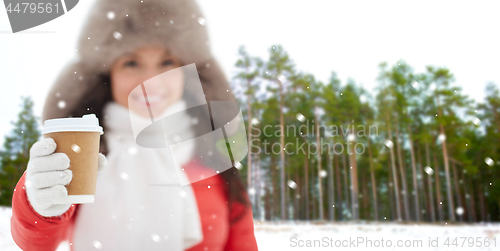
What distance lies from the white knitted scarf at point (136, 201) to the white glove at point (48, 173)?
0.50m

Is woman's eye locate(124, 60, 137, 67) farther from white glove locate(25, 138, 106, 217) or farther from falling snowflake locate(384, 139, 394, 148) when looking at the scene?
falling snowflake locate(384, 139, 394, 148)

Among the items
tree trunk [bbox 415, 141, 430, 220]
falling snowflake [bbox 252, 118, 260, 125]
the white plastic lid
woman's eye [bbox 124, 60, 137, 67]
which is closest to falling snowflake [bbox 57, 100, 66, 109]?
woman's eye [bbox 124, 60, 137, 67]

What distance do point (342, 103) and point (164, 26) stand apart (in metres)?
20.4

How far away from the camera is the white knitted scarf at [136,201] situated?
1.65 metres

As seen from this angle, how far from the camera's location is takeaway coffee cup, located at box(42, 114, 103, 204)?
1.20 metres

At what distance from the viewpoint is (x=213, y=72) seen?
6.88 ft

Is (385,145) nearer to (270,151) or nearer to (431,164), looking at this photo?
(431,164)

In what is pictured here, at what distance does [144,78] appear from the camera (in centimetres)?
178

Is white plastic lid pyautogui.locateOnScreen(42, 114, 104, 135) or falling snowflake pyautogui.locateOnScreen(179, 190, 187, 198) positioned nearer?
white plastic lid pyautogui.locateOnScreen(42, 114, 104, 135)

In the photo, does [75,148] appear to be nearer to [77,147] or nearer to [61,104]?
[77,147]

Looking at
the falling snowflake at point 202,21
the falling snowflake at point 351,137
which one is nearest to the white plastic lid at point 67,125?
the falling snowflake at point 202,21

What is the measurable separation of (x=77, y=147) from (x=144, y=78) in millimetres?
664

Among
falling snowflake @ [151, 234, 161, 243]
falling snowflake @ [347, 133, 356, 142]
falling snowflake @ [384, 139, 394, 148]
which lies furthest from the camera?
falling snowflake @ [347, 133, 356, 142]

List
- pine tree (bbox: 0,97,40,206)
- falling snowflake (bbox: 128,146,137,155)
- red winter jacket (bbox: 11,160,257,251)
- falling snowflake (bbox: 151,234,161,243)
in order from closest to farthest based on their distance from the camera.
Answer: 1. red winter jacket (bbox: 11,160,257,251)
2. falling snowflake (bbox: 151,234,161,243)
3. falling snowflake (bbox: 128,146,137,155)
4. pine tree (bbox: 0,97,40,206)
